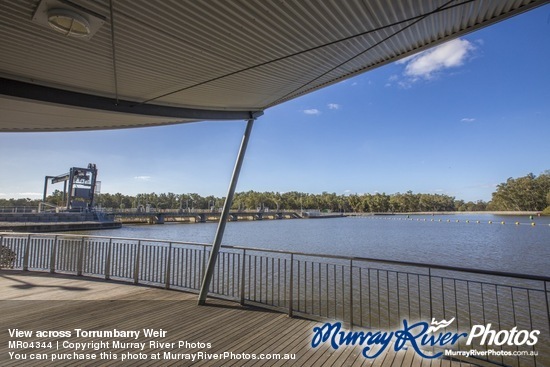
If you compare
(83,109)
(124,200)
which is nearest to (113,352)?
(83,109)

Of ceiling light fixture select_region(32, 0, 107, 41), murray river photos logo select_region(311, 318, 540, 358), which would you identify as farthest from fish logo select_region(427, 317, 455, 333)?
ceiling light fixture select_region(32, 0, 107, 41)

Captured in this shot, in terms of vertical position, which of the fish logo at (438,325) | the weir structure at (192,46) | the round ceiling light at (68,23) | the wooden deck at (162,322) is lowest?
the wooden deck at (162,322)

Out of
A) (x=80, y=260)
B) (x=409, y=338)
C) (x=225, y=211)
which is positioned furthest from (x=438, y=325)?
(x=80, y=260)

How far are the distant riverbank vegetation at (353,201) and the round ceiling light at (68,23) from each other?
8460 cm

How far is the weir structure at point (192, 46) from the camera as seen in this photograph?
2.52m

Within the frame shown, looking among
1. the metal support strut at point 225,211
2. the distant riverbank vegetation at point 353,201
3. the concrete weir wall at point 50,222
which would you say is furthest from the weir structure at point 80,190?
the metal support strut at point 225,211

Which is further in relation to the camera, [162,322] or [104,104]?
[162,322]

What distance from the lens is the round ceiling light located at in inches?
91.0

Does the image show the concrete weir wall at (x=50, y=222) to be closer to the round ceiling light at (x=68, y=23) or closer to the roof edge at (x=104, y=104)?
the roof edge at (x=104, y=104)

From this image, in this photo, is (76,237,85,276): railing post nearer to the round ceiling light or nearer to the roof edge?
the roof edge

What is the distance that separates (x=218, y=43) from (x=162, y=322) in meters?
3.98

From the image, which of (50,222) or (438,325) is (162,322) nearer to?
(438,325)

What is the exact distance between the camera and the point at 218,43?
3.09 m

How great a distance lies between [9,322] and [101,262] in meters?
2.86
